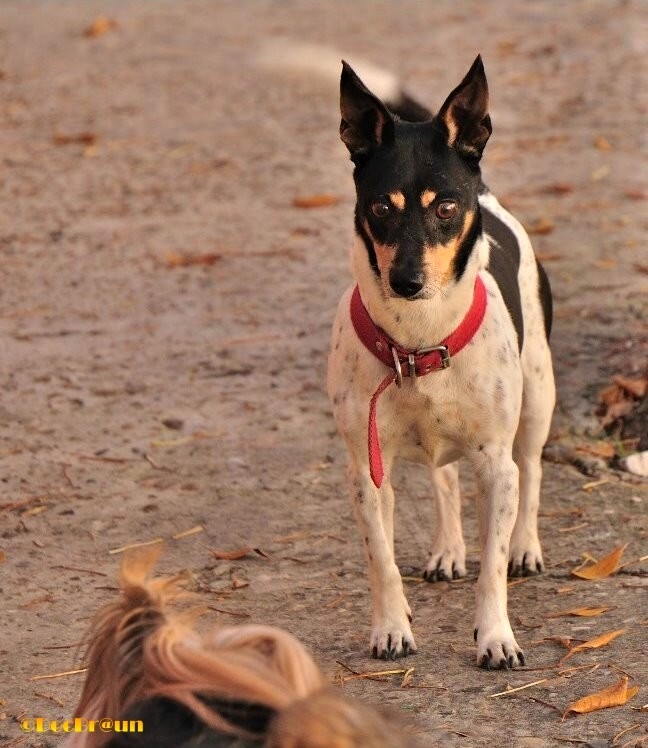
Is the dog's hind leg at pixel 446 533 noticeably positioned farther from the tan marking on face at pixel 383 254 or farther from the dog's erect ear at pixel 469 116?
the dog's erect ear at pixel 469 116

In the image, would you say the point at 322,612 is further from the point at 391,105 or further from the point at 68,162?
the point at 68,162

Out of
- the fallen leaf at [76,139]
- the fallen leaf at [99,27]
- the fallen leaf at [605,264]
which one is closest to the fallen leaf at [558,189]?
the fallen leaf at [605,264]

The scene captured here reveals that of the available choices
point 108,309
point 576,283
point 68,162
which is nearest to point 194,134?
point 68,162

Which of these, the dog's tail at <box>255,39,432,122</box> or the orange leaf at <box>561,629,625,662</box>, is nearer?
the orange leaf at <box>561,629,625,662</box>

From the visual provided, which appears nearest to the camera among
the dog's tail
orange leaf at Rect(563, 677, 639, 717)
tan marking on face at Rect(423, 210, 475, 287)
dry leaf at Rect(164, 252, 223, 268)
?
orange leaf at Rect(563, 677, 639, 717)

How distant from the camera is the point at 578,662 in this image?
177 inches

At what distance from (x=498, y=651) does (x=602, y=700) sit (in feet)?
1.62

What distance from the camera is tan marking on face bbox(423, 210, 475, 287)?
462 centimetres

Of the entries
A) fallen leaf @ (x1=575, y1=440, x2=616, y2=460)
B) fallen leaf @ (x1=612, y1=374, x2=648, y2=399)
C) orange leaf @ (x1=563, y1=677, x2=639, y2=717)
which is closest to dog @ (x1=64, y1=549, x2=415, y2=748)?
orange leaf @ (x1=563, y1=677, x2=639, y2=717)

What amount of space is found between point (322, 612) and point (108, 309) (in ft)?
11.7

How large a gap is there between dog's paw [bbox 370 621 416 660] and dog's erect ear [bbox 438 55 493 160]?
5.04 ft

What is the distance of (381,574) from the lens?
15.7ft

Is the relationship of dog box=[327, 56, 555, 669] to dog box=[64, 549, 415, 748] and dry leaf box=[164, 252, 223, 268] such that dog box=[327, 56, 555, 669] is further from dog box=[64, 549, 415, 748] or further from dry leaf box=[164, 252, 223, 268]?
dry leaf box=[164, 252, 223, 268]

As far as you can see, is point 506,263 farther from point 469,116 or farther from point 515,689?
point 515,689
